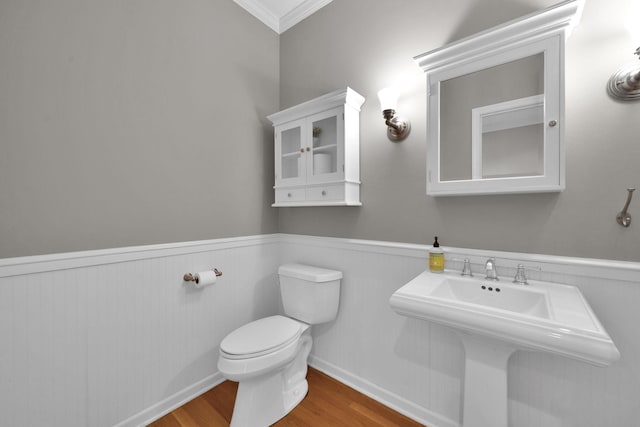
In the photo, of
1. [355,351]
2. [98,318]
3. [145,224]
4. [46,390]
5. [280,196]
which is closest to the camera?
[46,390]

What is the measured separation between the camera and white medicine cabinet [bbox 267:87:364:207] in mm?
1647

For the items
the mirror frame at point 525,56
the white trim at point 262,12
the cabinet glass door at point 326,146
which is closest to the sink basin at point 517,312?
the mirror frame at point 525,56

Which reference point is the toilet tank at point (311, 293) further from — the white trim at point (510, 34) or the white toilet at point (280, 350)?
the white trim at point (510, 34)

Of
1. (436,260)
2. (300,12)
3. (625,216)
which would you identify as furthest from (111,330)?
(300,12)

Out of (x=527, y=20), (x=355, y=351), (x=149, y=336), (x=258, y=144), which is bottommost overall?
(x=355, y=351)

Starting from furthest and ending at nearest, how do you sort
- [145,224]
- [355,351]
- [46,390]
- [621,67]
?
[355,351] → [145,224] → [46,390] → [621,67]

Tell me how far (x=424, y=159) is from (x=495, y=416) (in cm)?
120

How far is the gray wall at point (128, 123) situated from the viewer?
3.68 feet

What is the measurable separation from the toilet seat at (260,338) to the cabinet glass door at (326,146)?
0.95 metres

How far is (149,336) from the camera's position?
1484mm

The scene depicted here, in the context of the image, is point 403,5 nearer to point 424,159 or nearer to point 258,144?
point 424,159

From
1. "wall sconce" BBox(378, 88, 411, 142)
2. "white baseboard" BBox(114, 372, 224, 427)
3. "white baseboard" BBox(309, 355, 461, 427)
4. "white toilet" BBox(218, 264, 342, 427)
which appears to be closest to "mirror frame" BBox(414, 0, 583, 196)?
"wall sconce" BBox(378, 88, 411, 142)

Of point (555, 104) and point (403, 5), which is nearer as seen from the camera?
point (555, 104)

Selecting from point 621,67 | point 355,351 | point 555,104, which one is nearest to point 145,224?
point 355,351
